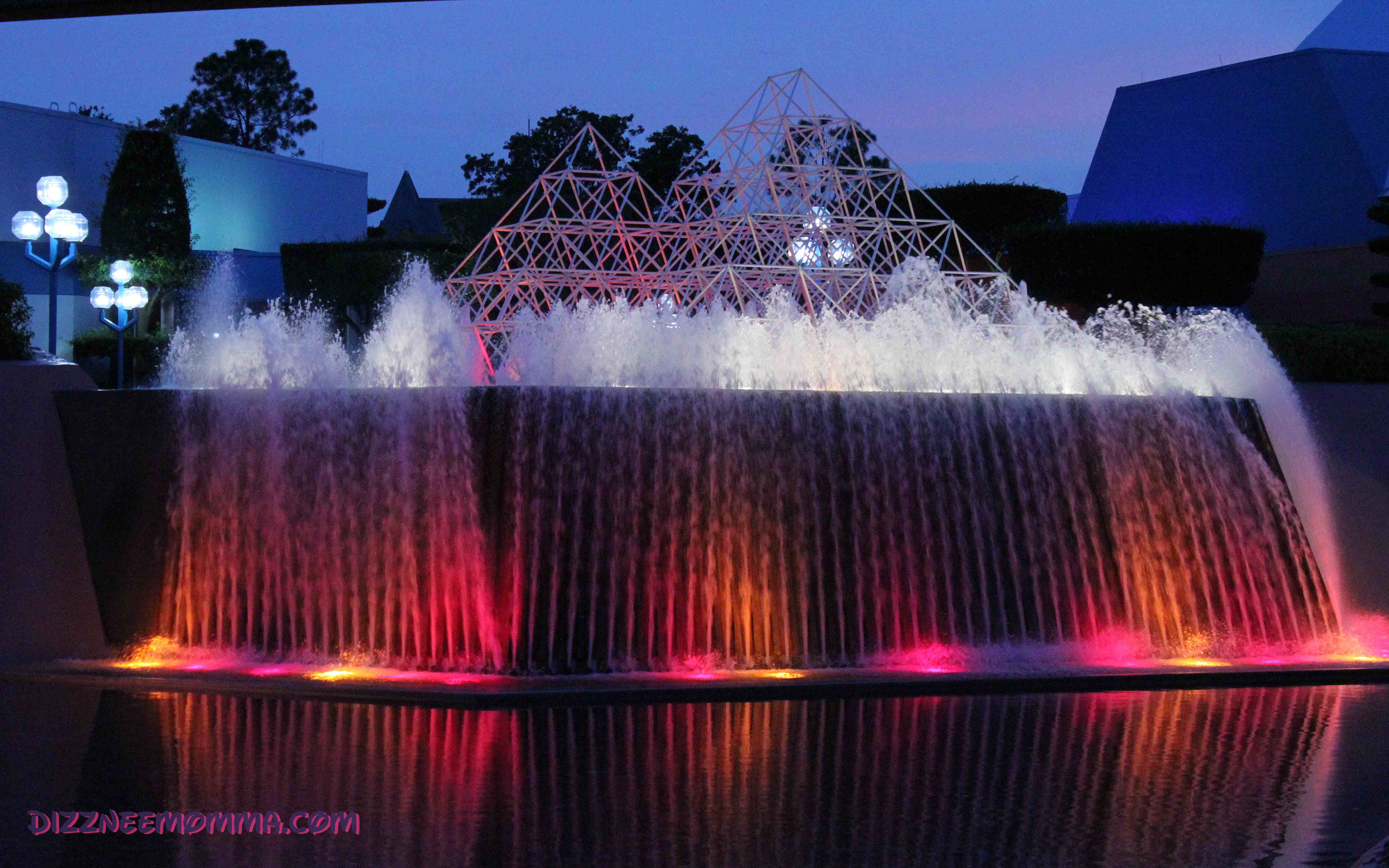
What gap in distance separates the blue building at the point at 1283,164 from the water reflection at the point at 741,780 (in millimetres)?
13018

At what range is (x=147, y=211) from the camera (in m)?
27.3

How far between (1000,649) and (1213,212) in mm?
14566

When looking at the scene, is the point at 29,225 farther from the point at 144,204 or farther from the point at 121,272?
the point at 144,204

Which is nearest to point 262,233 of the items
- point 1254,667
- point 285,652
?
point 285,652

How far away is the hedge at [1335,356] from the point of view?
1410 centimetres

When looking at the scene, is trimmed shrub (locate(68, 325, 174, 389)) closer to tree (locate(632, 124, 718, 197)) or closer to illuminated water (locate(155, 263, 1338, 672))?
illuminated water (locate(155, 263, 1338, 672))

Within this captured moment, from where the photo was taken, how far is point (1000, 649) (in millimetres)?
9656

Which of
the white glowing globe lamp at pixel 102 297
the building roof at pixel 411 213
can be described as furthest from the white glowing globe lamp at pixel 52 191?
the building roof at pixel 411 213

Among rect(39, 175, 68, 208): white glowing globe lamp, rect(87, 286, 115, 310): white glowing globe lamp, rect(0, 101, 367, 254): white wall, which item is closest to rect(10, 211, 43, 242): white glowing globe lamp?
rect(39, 175, 68, 208): white glowing globe lamp

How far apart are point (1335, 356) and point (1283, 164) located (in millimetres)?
8088

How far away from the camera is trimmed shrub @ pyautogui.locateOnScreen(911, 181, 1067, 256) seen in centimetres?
2267

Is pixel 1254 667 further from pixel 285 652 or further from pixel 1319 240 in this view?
pixel 1319 240

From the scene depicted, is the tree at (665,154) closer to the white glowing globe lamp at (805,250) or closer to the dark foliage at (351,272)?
the dark foliage at (351,272)

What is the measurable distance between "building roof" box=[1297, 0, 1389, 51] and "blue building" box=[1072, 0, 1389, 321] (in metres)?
0.52
